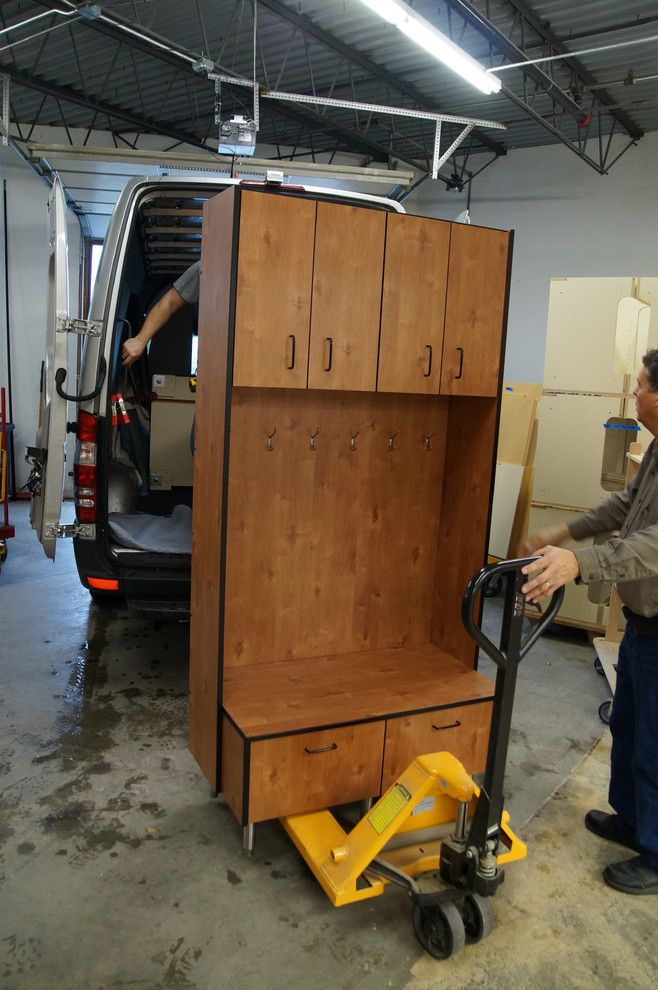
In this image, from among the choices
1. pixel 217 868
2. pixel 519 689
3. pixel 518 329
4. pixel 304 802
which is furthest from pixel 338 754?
pixel 518 329

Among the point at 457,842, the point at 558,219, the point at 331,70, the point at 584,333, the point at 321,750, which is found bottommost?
the point at 457,842

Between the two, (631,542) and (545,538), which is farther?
(545,538)

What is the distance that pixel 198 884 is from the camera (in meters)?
2.29

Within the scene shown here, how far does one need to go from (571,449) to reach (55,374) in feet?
10.7

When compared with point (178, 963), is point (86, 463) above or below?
above

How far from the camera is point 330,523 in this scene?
3.02 meters

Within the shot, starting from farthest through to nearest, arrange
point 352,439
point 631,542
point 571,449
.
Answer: point 571,449
point 352,439
point 631,542

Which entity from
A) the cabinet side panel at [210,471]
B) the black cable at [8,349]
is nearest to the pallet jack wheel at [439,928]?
the cabinet side panel at [210,471]

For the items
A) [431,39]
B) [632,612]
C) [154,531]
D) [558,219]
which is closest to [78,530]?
[154,531]

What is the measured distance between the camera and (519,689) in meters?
3.97

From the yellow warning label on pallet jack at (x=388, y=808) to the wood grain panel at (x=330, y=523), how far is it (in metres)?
0.93

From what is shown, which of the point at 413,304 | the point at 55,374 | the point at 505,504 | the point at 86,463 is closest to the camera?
the point at 413,304

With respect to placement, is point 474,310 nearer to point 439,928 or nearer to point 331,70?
point 439,928

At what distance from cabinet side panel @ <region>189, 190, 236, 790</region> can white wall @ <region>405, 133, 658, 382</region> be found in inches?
264
